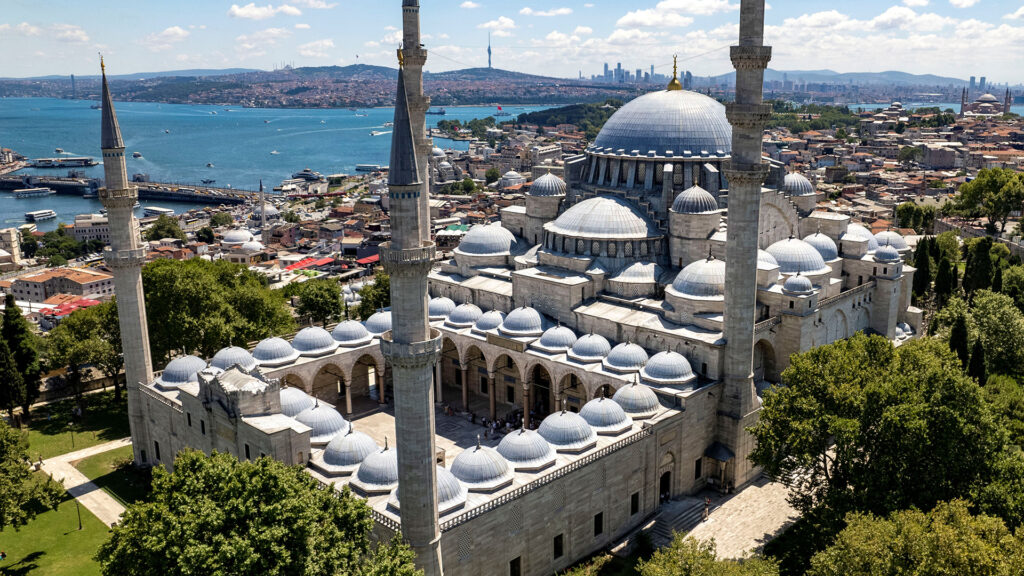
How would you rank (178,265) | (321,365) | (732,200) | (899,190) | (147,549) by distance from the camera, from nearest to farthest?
(147,549)
(732,200)
(321,365)
(178,265)
(899,190)

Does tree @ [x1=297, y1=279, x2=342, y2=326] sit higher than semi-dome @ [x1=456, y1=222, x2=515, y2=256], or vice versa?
semi-dome @ [x1=456, y1=222, x2=515, y2=256]

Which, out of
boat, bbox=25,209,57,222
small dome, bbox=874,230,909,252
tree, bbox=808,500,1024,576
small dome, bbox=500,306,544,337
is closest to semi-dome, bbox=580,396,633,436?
small dome, bbox=500,306,544,337

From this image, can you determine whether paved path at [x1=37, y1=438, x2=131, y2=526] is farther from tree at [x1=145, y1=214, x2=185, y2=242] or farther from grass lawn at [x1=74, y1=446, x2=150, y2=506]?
tree at [x1=145, y1=214, x2=185, y2=242]

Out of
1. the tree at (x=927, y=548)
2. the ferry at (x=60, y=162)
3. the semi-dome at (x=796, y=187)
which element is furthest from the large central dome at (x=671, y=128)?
the ferry at (x=60, y=162)

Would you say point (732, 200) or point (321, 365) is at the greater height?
point (732, 200)

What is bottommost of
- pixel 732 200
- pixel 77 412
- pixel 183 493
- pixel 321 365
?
pixel 77 412

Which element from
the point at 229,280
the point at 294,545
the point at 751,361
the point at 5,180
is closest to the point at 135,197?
the point at 229,280

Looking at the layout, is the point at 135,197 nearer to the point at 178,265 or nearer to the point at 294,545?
the point at 178,265
